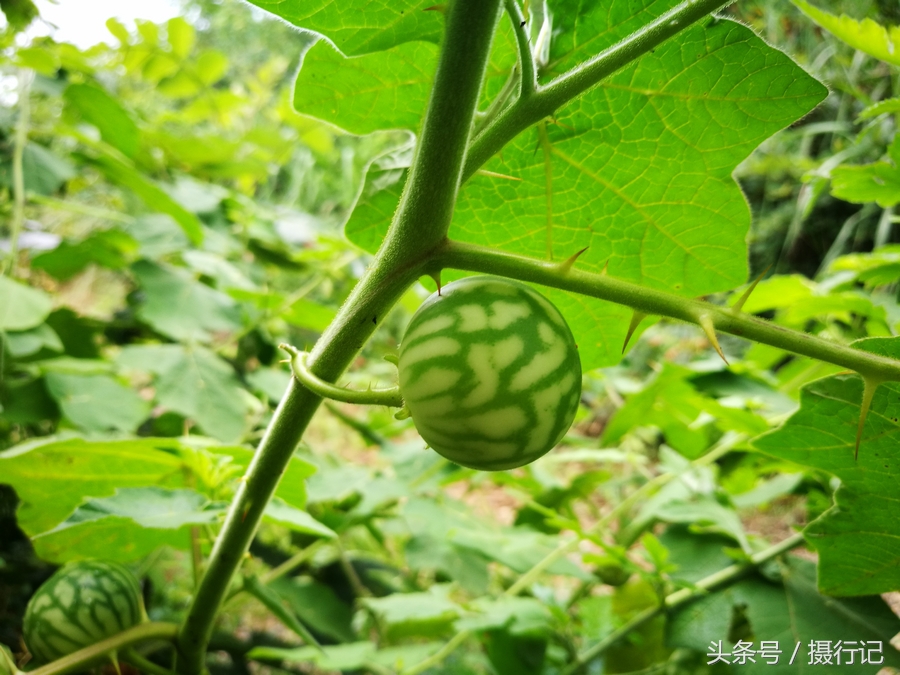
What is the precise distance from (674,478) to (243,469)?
1.09 metres

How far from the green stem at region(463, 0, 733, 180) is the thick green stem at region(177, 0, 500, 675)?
0.06 meters

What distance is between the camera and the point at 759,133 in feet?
2.29

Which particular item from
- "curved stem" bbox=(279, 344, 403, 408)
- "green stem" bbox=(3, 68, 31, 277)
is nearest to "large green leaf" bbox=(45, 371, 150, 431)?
"green stem" bbox=(3, 68, 31, 277)

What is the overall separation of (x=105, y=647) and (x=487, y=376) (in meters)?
0.64

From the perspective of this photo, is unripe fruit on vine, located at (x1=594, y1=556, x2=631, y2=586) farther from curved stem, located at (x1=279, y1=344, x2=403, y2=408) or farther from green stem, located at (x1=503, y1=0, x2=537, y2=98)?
green stem, located at (x1=503, y1=0, x2=537, y2=98)

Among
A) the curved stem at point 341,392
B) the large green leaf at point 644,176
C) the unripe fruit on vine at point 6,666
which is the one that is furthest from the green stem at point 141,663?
the large green leaf at point 644,176

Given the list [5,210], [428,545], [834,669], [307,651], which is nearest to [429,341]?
[834,669]

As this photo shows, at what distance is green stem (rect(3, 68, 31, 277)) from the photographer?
1498mm

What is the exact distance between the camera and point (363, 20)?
0.59 metres

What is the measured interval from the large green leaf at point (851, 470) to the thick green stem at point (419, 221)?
1.60 ft

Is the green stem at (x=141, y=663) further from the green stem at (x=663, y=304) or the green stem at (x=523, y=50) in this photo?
the green stem at (x=523, y=50)

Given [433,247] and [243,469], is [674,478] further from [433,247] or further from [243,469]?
[433,247]

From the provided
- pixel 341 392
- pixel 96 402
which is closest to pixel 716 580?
pixel 341 392

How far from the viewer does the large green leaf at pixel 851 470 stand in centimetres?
67
